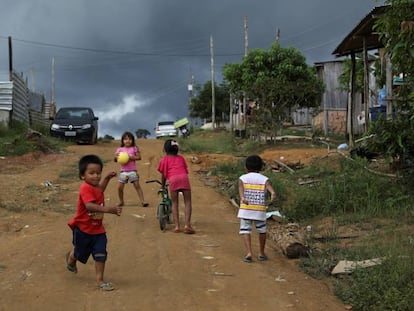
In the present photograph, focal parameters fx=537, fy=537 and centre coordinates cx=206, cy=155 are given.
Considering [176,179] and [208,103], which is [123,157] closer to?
[176,179]

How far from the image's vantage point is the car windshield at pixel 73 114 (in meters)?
22.5

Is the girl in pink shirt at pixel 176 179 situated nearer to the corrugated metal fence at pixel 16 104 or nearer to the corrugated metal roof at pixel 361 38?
the corrugated metal roof at pixel 361 38

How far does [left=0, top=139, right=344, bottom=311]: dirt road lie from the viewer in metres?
4.93

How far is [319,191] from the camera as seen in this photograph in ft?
30.4

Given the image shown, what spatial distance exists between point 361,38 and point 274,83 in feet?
18.8

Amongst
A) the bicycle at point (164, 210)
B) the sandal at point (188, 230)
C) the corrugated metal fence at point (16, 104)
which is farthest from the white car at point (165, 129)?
the sandal at point (188, 230)

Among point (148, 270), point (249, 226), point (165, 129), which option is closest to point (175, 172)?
point (249, 226)

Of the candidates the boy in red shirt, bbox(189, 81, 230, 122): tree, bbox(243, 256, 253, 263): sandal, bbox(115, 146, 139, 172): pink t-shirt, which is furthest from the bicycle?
bbox(189, 81, 230, 122): tree

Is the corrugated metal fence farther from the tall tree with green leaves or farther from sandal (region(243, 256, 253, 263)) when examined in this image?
sandal (region(243, 256, 253, 263))

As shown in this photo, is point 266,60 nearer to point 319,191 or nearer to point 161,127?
point 161,127

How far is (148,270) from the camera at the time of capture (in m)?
5.91

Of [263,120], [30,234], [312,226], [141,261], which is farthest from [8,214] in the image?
[263,120]

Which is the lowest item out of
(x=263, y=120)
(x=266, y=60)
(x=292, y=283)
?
(x=292, y=283)

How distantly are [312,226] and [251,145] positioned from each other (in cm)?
1297
